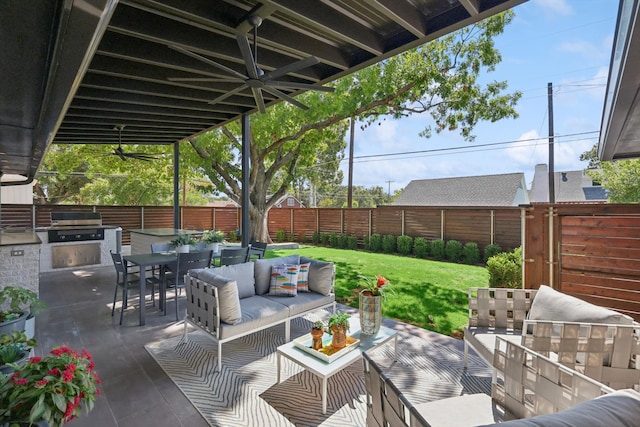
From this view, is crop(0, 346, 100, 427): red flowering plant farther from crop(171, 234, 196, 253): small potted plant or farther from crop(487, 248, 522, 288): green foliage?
crop(487, 248, 522, 288): green foliage

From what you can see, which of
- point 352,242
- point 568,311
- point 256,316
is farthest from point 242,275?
point 352,242

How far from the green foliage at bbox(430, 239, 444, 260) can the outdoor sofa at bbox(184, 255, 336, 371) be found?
6.45 m

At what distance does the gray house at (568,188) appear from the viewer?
18770 mm

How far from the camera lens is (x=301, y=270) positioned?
400 cm

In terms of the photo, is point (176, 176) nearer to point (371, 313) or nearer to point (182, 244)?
point (182, 244)

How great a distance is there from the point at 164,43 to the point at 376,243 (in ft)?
29.8

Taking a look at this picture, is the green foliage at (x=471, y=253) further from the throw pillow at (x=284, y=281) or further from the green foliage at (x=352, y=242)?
the throw pillow at (x=284, y=281)

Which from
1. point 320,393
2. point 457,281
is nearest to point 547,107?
point 457,281

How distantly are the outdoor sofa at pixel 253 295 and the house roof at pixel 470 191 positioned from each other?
1334cm

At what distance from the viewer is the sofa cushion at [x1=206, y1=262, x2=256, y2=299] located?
364 centimetres

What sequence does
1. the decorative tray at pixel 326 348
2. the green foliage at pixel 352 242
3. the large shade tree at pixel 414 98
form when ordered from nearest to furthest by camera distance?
the decorative tray at pixel 326 348, the large shade tree at pixel 414 98, the green foliage at pixel 352 242

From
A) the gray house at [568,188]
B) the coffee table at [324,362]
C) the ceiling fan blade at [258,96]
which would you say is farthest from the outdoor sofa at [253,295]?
the gray house at [568,188]

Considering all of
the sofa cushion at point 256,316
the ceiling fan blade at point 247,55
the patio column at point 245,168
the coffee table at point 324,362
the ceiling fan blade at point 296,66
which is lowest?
the coffee table at point 324,362

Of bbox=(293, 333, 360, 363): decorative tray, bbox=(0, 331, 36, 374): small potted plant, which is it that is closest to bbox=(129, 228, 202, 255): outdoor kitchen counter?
bbox=(0, 331, 36, 374): small potted plant
